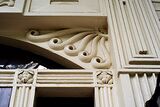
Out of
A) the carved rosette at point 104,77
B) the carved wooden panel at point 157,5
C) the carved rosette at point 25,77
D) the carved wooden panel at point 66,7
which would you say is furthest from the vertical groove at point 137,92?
the carved wooden panel at point 157,5

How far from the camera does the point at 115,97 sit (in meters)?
2.47

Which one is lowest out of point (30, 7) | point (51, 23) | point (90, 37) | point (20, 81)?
point (20, 81)

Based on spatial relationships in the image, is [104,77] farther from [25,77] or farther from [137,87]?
[25,77]

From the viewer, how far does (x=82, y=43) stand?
3.00 metres

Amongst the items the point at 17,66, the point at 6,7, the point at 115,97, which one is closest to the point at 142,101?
the point at 115,97

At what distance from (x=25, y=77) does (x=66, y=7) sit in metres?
1.10

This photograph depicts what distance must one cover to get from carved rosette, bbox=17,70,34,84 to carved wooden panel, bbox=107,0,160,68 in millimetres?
840

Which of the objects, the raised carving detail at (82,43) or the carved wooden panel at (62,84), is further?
the raised carving detail at (82,43)

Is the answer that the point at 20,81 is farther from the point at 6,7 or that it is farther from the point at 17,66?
the point at 6,7

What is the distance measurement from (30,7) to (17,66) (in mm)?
740

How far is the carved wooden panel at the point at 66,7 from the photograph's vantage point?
126 inches

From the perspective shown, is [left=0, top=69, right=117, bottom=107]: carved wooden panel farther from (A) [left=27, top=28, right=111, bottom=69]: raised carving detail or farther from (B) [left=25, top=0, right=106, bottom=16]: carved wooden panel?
Answer: (B) [left=25, top=0, right=106, bottom=16]: carved wooden panel

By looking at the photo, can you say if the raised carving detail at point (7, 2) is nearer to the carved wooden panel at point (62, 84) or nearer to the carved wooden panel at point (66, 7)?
the carved wooden panel at point (66, 7)

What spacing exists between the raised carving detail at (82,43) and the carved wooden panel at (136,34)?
0.23 meters
